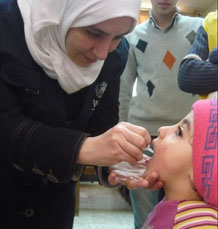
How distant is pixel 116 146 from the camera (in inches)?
29.3

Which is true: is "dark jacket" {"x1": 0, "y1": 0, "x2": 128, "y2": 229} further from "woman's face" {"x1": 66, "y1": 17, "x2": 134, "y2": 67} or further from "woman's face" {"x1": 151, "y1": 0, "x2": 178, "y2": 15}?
"woman's face" {"x1": 151, "y1": 0, "x2": 178, "y2": 15}

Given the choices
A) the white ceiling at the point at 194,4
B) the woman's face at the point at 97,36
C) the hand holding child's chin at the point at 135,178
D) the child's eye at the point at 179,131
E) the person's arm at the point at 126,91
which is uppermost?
the woman's face at the point at 97,36

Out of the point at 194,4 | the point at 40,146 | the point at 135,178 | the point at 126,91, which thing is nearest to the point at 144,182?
the point at 135,178

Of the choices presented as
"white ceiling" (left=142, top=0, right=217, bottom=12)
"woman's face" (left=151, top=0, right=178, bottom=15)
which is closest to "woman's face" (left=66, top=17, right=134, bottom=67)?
"woman's face" (left=151, top=0, right=178, bottom=15)

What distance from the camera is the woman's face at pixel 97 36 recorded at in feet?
2.88

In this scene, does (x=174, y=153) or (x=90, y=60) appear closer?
(x=174, y=153)

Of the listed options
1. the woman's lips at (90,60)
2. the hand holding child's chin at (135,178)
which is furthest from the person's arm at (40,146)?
the woman's lips at (90,60)

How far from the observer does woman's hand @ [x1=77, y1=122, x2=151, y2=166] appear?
75 centimetres

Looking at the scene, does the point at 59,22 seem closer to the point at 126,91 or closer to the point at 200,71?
the point at 200,71

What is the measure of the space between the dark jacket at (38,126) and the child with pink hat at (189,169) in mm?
223

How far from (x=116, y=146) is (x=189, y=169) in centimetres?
20

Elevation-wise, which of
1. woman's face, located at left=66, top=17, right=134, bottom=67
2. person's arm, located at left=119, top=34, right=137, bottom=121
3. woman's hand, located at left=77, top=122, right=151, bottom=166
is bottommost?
person's arm, located at left=119, top=34, right=137, bottom=121

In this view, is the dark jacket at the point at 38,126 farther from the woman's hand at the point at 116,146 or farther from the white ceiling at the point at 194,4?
the white ceiling at the point at 194,4

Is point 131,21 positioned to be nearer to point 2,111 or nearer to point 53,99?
point 53,99
